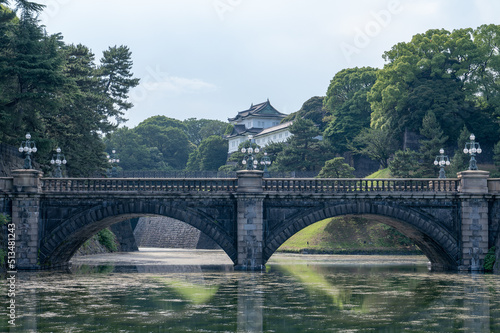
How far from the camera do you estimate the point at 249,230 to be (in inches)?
1574

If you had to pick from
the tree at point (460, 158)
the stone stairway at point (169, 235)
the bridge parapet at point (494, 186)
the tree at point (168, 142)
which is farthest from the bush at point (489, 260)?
the tree at point (168, 142)

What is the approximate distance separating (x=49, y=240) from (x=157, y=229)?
59922 millimetres

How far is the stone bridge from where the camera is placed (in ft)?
131

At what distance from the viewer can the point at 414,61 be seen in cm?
8238

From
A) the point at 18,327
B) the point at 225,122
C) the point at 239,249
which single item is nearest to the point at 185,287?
the point at 239,249

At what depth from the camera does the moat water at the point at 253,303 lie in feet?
62.2

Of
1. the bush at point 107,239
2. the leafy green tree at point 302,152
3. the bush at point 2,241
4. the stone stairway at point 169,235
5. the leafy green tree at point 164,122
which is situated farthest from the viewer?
the leafy green tree at point 164,122

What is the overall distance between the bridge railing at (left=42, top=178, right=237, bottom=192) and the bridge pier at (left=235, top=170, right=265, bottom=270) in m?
1.36

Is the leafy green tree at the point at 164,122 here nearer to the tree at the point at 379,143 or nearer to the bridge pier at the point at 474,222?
the tree at the point at 379,143

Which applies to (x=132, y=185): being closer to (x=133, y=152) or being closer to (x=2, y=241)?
(x=2, y=241)

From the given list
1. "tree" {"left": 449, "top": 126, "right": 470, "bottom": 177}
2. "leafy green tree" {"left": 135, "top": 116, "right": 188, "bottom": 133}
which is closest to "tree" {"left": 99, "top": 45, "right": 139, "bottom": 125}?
"tree" {"left": 449, "top": 126, "right": 470, "bottom": 177}

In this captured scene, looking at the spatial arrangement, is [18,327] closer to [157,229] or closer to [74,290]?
[74,290]

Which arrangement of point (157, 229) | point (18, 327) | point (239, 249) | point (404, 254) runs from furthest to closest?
point (157, 229), point (404, 254), point (239, 249), point (18, 327)

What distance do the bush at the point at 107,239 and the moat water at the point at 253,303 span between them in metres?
32.1
